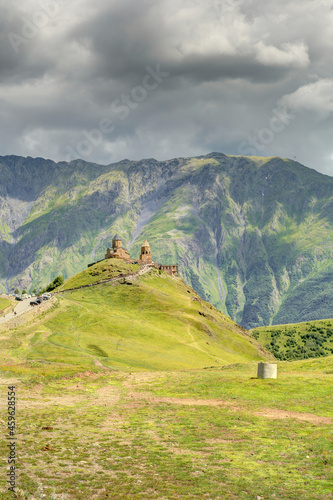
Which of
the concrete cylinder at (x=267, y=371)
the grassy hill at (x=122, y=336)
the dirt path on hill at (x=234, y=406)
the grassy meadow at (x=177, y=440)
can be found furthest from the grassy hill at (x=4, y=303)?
the concrete cylinder at (x=267, y=371)

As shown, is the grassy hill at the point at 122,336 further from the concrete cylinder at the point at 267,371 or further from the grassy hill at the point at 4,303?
the concrete cylinder at the point at 267,371

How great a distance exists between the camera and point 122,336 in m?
138

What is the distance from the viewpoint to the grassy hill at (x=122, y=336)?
4156 inches

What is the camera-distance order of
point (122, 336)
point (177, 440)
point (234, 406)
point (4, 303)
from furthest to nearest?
point (4, 303)
point (122, 336)
point (234, 406)
point (177, 440)

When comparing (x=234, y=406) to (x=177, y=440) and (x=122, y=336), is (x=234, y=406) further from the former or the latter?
(x=122, y=336)

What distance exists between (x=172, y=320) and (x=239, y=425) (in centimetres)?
12876

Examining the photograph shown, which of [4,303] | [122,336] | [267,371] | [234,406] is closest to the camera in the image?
[234,406]

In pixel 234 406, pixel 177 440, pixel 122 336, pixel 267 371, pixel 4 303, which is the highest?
pixel 4 303

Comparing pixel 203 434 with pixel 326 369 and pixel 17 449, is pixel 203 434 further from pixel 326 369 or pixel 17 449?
pixel 326 369

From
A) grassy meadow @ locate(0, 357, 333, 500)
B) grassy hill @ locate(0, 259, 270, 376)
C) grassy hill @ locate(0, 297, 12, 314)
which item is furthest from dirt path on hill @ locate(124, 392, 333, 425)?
grassy hill @ locate(0, 297, 12, 314)

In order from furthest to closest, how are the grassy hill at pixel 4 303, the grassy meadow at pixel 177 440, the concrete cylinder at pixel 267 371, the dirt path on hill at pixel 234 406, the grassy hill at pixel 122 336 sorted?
the grassy hill at pixel 4 303 < the grassy hill at pixel 122 336 < the concrete cylinder at pixel 267 371 < the dirt path on hill at pixel 234 406 < the grassy meadow at pixel 177 440

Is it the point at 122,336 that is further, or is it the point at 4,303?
the point at 4,303

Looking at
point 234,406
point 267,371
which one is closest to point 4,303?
point 267,371

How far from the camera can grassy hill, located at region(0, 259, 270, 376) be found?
4156 inches
